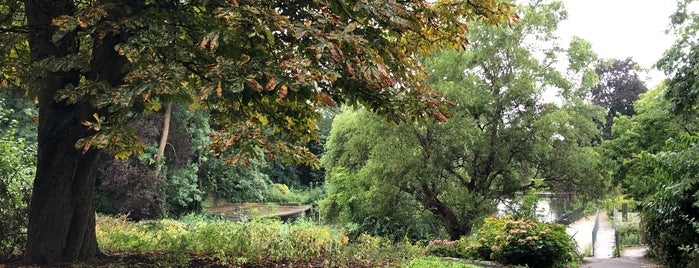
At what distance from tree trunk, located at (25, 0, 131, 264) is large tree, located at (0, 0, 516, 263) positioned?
0.04 ft

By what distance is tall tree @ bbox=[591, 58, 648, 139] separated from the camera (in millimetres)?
30656

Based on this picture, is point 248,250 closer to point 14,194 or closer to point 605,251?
point 14,194

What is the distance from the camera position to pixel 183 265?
4742 millimetres

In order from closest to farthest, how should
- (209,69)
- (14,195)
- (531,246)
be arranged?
(209,69)
(14,195)
(531,246)

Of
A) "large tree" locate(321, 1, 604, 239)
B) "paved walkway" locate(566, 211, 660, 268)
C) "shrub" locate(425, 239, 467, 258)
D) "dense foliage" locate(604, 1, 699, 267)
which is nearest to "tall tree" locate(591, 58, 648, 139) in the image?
"paved walkway" locate(566, 211, 660, 268)

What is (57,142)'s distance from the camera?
4.44 m

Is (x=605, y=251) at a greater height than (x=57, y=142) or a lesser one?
lesser

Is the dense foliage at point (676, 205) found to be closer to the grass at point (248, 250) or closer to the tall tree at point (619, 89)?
the grass at point (248, 250)

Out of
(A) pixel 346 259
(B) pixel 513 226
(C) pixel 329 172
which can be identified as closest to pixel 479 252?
(B) pixel 513 226

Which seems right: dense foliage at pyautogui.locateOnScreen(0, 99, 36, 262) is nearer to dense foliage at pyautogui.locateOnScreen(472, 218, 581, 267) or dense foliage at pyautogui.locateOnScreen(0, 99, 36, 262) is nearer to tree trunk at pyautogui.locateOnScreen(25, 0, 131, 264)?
tree trunk at pyautogui.locateOnScreen(25, 0, 131, 264)

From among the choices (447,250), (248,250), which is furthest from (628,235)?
(248,250)

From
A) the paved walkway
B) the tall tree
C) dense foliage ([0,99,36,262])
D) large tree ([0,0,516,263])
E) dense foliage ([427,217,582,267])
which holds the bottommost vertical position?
the paved walkway

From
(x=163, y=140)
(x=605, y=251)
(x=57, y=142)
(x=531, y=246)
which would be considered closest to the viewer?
(x=57, y=142)

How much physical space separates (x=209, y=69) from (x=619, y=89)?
3300cm
